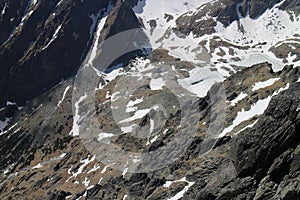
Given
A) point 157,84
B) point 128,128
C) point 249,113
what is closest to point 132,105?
point 128,128

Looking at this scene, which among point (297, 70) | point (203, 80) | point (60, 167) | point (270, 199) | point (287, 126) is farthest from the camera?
point (203, 80)

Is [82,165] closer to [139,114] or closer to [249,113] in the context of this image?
[139,114]

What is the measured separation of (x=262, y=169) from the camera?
26109 millimetres

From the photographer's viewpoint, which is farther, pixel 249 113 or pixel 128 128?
pixel 128 128

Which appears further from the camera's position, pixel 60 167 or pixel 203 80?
pixel 203 80

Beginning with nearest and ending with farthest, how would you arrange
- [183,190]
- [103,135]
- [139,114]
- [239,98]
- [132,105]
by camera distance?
[183,190], [239,98], [103,135], [139,114], [132,105]

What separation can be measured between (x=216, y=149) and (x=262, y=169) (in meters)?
41.5

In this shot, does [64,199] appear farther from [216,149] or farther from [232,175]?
[232,175]

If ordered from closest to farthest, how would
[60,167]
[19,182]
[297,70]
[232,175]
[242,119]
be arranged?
[232,175], [242,119], [297,70], [60,167], [19,182]

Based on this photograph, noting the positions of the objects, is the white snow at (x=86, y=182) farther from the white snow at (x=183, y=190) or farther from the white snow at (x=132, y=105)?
the white snow at (x=132, y=105)

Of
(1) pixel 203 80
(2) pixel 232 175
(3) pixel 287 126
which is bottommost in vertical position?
(1) pixel 203 80

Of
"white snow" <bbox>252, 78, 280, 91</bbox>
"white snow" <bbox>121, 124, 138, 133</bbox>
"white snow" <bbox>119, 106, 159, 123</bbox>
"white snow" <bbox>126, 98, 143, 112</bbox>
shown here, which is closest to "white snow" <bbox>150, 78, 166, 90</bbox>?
"white snow" <bbox>126, 98, 143, 112</bbox>

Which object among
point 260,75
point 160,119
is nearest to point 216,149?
point 260,75

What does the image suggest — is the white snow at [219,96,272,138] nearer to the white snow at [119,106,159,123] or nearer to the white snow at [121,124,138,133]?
the white snow at [121,124,138,133]
